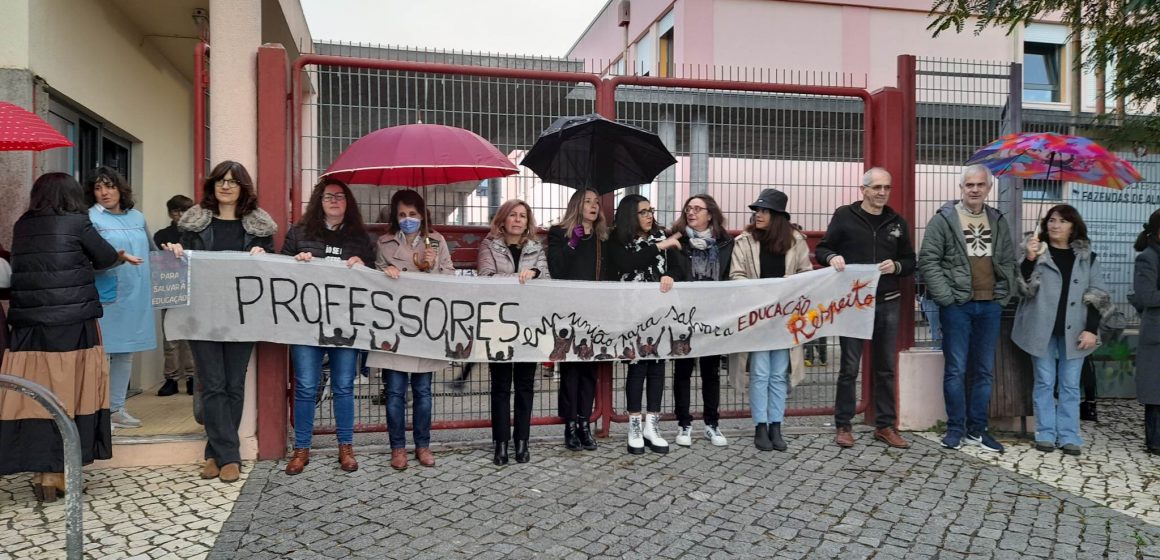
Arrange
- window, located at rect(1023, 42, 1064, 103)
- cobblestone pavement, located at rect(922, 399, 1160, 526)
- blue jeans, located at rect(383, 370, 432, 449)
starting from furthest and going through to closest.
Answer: window, located at rect(1023, 42, 1064, 103) < blue jeans, located at rect(383, 370, 432, 449) < cobblestone pavement, located at rect(922, 399, 1160, 526)

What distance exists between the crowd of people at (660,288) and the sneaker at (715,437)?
0.06 feet

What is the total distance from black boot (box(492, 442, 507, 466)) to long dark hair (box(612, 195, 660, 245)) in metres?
1.64

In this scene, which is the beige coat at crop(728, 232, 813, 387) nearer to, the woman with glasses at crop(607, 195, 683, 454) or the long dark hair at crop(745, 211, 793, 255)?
the long dark hair at crop(745, 211, 793, 255)

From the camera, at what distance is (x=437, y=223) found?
18.4 feet

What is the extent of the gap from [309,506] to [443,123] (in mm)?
2698

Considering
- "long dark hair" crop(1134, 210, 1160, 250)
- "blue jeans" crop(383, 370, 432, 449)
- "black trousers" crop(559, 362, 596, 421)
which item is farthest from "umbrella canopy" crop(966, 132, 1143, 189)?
"blue jeans" crop(383, 370, 432, 449)

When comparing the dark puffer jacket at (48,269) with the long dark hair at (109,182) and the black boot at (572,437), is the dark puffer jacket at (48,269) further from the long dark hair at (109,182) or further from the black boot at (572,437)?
the black boot at (572,437)

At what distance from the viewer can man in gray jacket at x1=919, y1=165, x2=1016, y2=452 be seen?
5723 mm

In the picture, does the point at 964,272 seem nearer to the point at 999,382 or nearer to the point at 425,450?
the point at 999,382

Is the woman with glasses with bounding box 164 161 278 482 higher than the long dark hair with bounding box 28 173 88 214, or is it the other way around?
A: the long dark hair with bounding box 28 173 88 214

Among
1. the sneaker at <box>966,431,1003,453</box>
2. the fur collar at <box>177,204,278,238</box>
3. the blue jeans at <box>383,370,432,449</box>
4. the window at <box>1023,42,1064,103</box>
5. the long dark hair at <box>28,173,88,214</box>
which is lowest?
the sneaker at <box>966,431,1003,453</box>

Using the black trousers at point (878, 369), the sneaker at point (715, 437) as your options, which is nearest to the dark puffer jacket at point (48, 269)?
the sneaker at point (715, 437)

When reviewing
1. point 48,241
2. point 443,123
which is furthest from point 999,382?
point 48,241

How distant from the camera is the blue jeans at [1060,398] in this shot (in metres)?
5.80
